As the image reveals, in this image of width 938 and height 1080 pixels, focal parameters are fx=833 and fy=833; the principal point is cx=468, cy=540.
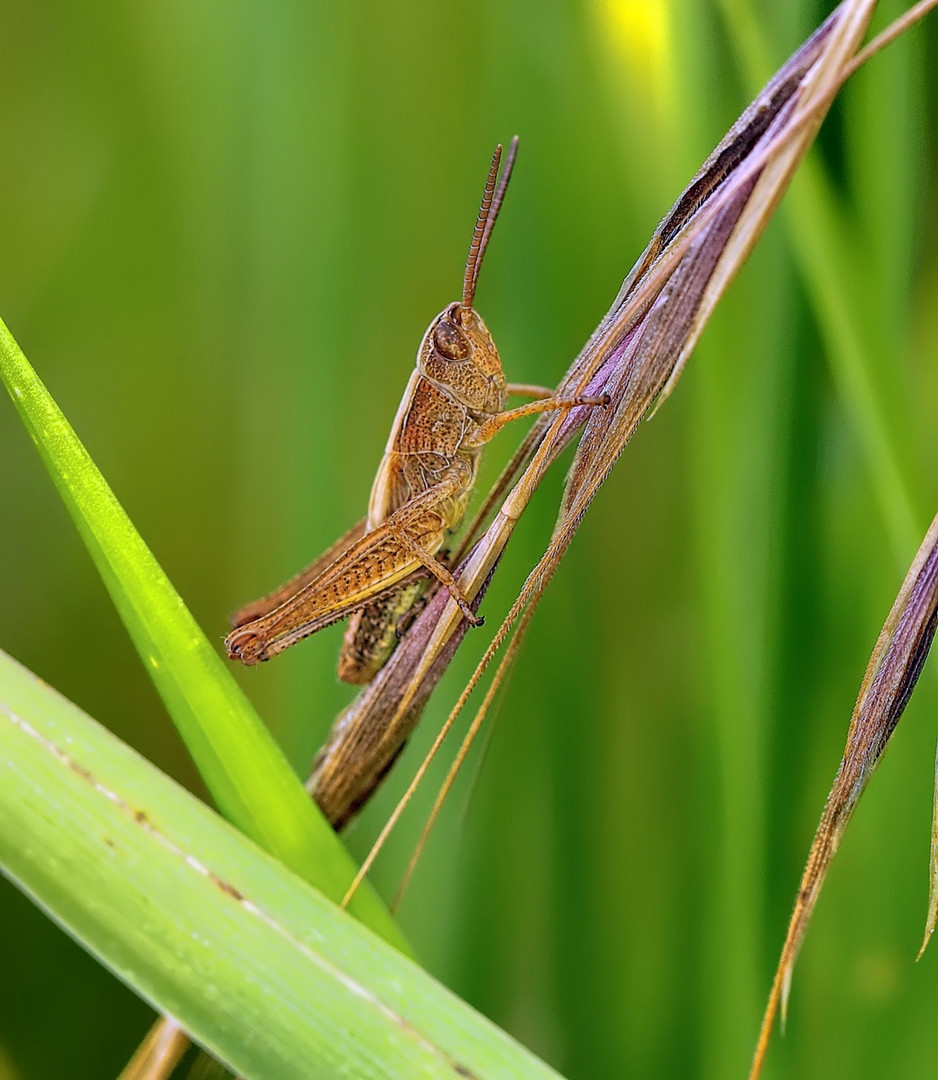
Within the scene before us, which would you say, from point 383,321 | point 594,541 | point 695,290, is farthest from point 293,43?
point 695,290

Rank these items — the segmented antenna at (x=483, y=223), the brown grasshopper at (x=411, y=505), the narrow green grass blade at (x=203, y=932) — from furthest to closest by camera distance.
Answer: the brown grasshopper at (x=411, y=505), the segmented antenna at (x=483, y=223), the narrow green grass blade at (x=203, y=932)

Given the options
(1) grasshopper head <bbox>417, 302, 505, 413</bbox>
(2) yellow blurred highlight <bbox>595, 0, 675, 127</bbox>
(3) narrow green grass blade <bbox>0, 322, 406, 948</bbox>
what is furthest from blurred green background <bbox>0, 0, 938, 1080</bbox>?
(3) narrow green grass blade <bbox>0, 322, 406, 948</bbox>

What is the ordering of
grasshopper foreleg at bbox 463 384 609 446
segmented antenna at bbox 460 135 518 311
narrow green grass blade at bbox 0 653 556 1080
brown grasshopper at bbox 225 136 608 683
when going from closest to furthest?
narrow green grass blade at bbox 0 653 556 1080 < grasshopper foreleg at bbox 463 384 609 446 < segmented antenna at bbox 460 135 518 311 < brown grasshopper at bbox 225 136 608 683

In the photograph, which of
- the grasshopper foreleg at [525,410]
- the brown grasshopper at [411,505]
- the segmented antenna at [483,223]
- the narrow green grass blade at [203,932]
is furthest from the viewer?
the brown grasshopper at [411,505]

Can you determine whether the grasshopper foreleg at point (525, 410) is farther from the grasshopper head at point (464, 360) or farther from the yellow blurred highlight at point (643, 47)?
the yellow blurred highlight at point (643, 47)

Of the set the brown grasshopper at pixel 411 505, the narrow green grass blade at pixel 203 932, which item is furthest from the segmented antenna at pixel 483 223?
the narrow green grass blade at pixel 203 932

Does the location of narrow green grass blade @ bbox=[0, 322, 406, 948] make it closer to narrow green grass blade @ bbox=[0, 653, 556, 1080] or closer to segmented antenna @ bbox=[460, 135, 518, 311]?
narrow green grass blade @ bbox=[0, 653, 556, 1080]

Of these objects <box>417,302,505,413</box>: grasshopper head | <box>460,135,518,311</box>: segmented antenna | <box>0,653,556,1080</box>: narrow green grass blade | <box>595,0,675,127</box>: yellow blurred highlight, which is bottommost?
<box>0,653,556,1080</box>: narrow green grass blade

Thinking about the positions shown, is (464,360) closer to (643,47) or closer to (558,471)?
(558,471)
